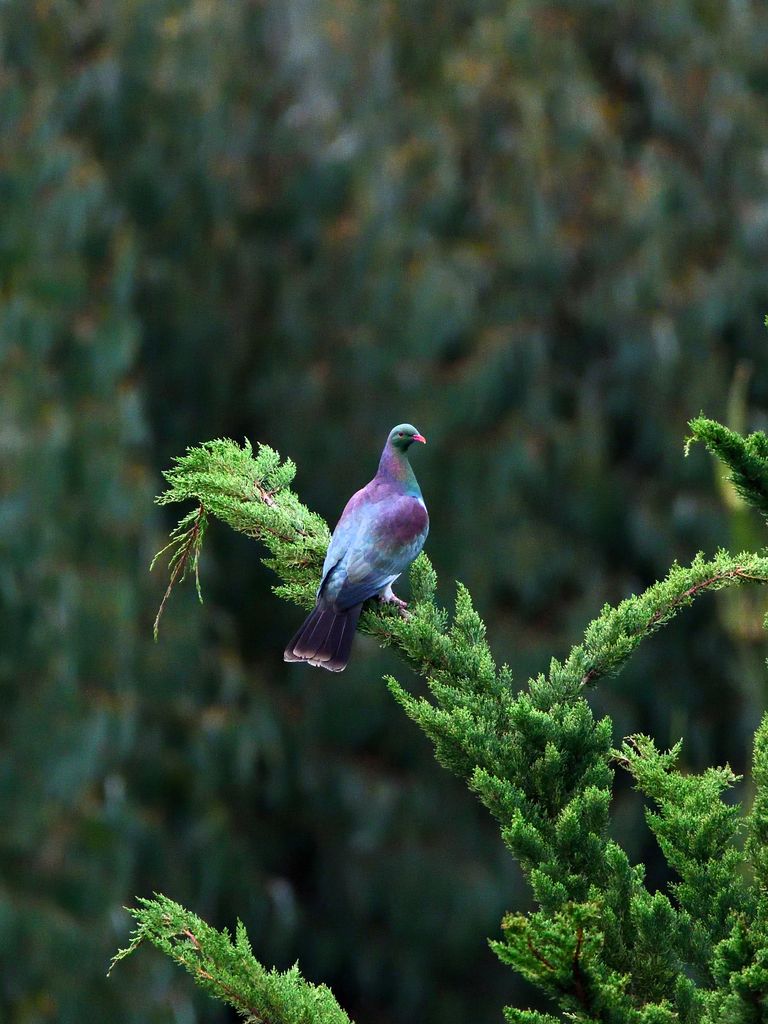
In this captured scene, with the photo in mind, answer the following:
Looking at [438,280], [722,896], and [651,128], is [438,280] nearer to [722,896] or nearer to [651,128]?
[651,128]

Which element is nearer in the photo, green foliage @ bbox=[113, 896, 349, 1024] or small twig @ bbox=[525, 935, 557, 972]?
small twig @ bbox=[525, 935, 557, 972]

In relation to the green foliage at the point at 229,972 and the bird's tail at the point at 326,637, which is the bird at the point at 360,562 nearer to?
the bird's tail at the point at 326,637

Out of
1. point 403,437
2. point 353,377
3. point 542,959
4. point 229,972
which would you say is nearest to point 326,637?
point 403,437

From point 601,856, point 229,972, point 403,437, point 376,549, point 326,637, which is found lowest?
point 229,972

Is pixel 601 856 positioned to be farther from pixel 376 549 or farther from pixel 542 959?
pixel 376 549

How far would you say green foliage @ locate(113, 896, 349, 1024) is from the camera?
1.53 meters

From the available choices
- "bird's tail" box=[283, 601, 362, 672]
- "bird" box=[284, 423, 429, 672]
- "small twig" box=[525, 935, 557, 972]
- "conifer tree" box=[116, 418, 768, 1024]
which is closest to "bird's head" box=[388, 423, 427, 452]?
"bird" box=[284, 423, 429, 672]

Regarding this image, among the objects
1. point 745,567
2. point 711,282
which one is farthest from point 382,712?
point 745,567

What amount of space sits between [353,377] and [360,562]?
5.04 meters

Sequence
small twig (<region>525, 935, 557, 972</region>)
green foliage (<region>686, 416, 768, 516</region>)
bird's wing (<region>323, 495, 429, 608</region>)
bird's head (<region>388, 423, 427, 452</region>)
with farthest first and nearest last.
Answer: bird's head (<region>388, 423, 427, 452</region>) < bird's wing (<region>323, 495, 429, 608</region>) < green foliage (<region>686, 416, 768, 516</region>) < small twig (<region>525, 935, 557, 972</region>)

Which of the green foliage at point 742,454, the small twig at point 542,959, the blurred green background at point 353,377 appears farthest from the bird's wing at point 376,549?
the blurred green background at point 353,377

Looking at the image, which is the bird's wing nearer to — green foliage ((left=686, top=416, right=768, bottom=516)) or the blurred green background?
green foliage ((left=686, top=416, right=768, bottom=516))

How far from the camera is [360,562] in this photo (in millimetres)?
2520

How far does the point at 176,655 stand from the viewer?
6793 mm
